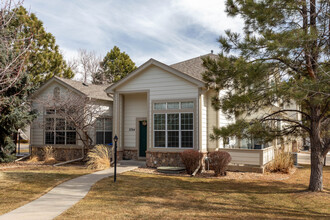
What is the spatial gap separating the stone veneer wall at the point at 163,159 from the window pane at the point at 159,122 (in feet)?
4.17

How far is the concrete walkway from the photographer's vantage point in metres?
5.96

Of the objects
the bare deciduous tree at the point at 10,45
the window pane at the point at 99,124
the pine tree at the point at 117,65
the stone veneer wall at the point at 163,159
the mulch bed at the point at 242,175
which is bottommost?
the mulch bed at the point at 242,175

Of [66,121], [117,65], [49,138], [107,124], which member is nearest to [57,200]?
[66,121]

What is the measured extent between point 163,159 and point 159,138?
104 centimetres

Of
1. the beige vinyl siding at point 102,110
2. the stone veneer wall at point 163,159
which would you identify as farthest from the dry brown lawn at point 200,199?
the beige vinyl siding at point 102,110

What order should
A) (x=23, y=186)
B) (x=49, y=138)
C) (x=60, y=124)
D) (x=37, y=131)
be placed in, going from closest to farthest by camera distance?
(x=23, y=186) → (x=60, y=124) → (x=49, y=138) → (x=37, y=131)

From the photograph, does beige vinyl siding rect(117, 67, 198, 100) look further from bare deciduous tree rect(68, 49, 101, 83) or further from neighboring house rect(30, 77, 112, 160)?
bare deciduous tree rect(68, 49, 101, 83)

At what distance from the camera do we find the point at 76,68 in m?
36.6

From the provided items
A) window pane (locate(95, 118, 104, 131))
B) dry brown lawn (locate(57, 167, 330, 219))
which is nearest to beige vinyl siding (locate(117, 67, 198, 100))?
window pane (locate(95, 118, 104, 131))

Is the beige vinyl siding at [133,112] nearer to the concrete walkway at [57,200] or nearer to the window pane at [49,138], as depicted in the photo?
the concrete walkway at [57,200]

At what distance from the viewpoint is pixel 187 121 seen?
510 inches

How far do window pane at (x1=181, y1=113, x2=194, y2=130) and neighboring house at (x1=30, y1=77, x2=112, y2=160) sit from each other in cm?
512

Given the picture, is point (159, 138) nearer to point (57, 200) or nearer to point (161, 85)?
point (161, 85)

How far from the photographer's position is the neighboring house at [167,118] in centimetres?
→ 1268
